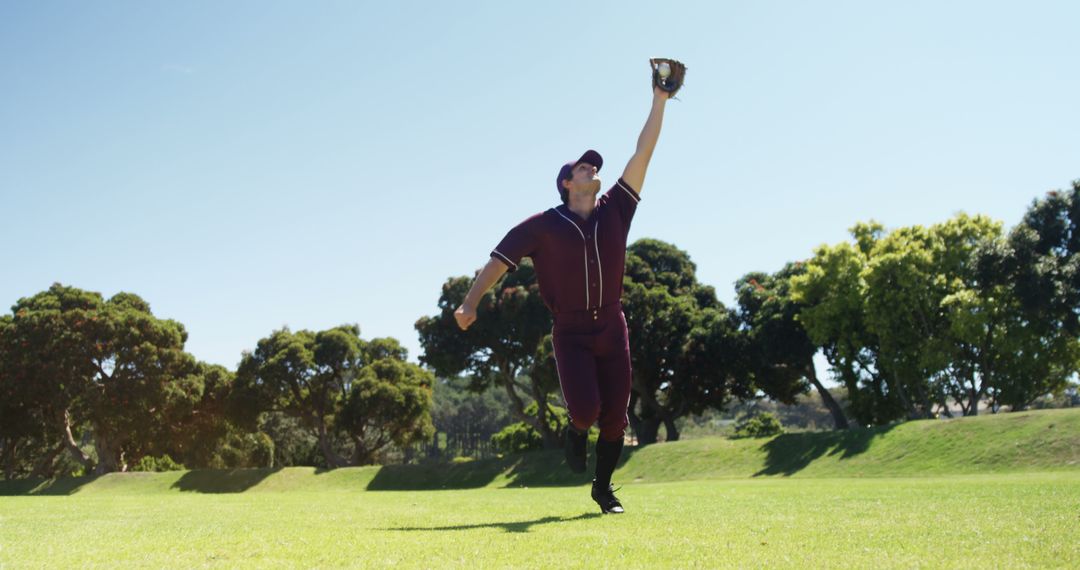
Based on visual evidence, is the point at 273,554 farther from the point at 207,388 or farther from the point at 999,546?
the point at 207,388

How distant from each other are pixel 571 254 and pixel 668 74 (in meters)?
1.74

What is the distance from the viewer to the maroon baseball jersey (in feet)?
19.8

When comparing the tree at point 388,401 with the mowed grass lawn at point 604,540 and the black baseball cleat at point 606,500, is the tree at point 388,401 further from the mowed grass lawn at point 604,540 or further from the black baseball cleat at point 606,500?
the black baseball cleat at point 606,500

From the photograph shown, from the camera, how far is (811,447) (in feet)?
106

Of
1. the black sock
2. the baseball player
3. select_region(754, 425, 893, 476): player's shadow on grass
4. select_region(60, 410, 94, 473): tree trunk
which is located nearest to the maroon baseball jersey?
the baseball player

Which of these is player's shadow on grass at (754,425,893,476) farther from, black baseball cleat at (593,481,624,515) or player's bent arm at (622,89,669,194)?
player's bent arm at (622,89,669,194)

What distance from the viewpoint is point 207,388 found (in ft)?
140

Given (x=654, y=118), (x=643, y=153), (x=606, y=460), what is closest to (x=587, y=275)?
(x=643, y=153)

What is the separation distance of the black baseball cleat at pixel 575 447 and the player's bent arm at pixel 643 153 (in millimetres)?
1974

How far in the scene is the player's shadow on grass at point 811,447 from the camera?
30.4 metres

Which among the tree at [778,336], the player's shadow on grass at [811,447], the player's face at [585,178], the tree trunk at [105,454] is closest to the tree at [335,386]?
the tree trunk at [105,454]

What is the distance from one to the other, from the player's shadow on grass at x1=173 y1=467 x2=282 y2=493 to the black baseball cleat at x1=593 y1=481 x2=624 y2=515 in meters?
35.2

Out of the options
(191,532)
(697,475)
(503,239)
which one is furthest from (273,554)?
(697,475)

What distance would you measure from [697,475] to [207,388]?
84.8ft
